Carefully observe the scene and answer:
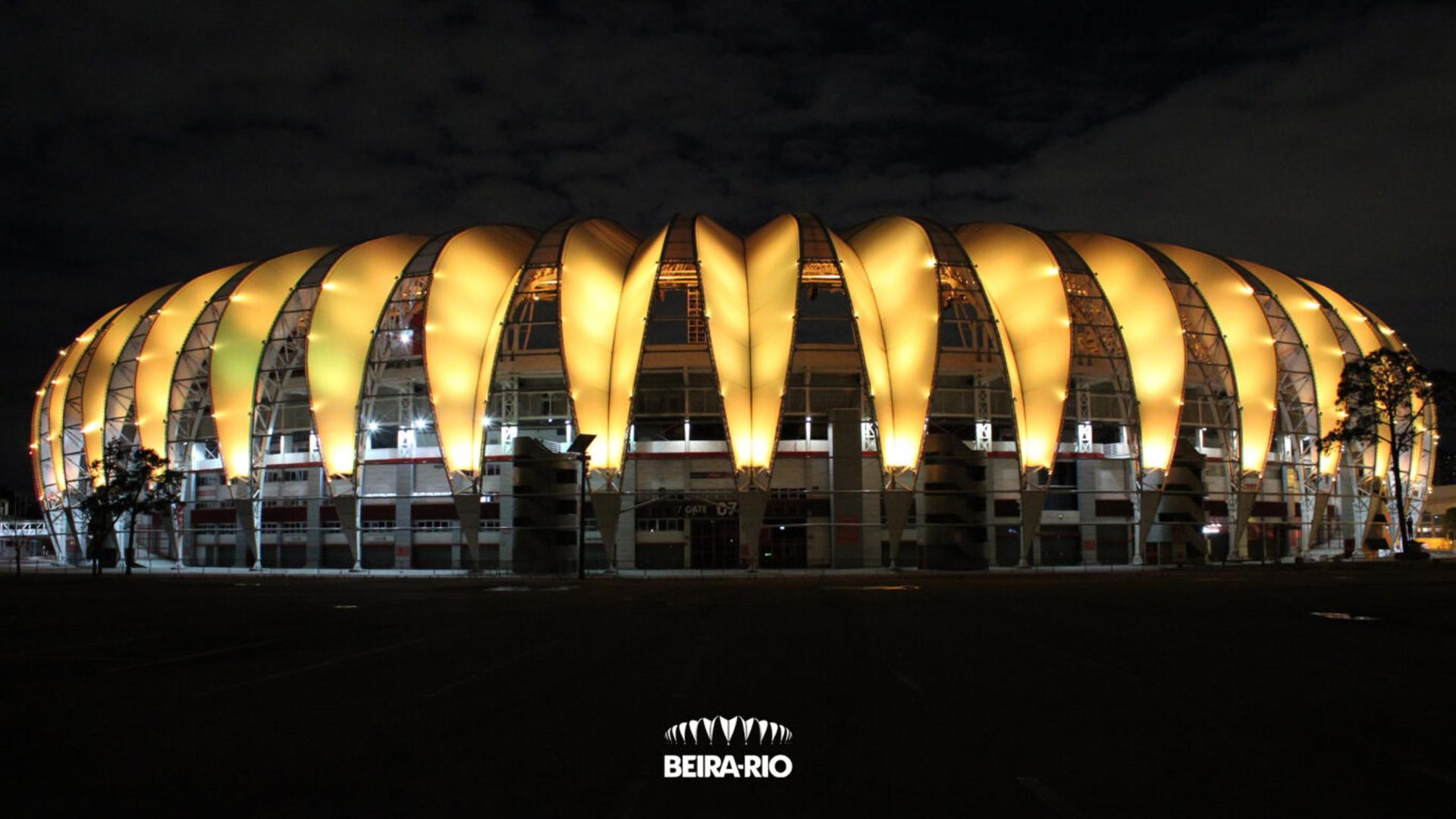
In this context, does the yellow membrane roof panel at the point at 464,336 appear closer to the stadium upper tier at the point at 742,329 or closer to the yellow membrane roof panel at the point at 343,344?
the stadium upper tier at the point at 742,329

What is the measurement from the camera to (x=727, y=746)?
26.7 feet

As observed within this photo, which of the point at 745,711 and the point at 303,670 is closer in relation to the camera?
the point at 745,711

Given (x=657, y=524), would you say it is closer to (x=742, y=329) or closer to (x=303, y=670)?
(x=742, y=329)

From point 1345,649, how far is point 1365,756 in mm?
8147

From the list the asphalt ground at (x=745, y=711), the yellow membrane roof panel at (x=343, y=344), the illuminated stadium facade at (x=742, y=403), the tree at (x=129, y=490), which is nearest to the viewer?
the asphalt ground at (x=745, y=711)

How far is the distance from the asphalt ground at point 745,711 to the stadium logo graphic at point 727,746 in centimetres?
14

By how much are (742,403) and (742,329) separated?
374cm

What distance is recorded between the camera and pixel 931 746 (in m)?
7.91

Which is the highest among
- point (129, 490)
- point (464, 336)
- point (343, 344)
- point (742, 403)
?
point (464, 336)

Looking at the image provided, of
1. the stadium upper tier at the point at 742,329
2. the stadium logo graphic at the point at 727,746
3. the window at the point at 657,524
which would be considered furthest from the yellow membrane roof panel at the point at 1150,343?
the stadium logo graphic at the point at 727,746

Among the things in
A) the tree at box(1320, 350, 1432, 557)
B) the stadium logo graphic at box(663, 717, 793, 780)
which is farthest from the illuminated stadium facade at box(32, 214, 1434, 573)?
the stadium logo graphic at box(663, 717, 793, 780)

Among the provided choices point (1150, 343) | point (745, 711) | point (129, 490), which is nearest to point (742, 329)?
point (1150, 343)

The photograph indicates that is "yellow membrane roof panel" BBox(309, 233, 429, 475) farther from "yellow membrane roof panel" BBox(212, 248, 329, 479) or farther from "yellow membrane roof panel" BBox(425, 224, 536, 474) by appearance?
"yellow membrane roof panel" BBox(425, 224, 536, 474)

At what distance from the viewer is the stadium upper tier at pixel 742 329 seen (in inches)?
1843
